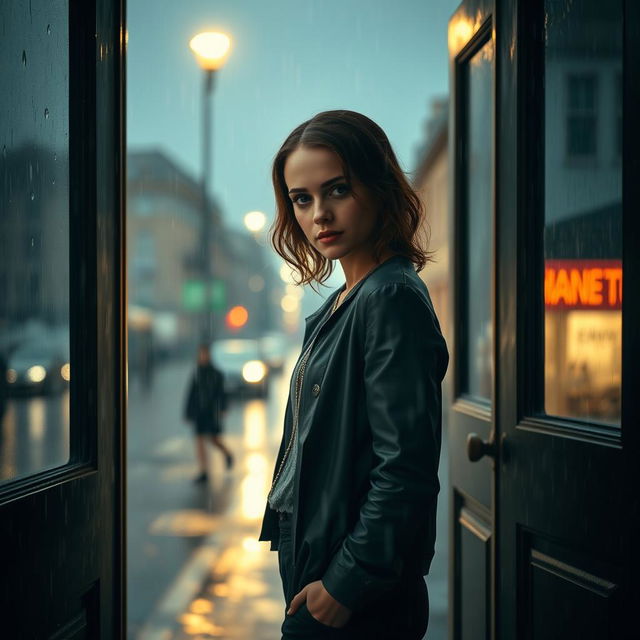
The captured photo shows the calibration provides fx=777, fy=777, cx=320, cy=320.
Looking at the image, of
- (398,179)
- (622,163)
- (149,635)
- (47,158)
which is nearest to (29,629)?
(47,158)

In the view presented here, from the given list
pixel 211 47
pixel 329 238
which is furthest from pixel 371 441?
pixel 211 47

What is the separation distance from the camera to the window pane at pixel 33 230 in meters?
2.05

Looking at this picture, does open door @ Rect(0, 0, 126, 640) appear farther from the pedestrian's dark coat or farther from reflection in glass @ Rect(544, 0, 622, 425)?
the pedestrian's dark coat

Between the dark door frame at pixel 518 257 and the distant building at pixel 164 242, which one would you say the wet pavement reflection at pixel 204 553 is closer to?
the dark door frame at pixel 518 257

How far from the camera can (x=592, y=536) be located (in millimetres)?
2176

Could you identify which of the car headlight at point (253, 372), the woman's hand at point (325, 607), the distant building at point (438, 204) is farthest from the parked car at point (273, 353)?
the woman's hand at point (325, 607)

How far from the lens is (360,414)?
1.84 m

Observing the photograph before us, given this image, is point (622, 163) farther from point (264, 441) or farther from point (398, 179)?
point (264, 441)

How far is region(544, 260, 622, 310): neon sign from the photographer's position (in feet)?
7.82

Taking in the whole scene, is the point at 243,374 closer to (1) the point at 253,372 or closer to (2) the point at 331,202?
(1) the point at 253,372

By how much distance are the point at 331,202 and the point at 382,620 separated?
1.03 metres

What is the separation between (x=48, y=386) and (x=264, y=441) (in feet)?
40.2

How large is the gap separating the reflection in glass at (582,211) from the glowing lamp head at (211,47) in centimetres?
1069

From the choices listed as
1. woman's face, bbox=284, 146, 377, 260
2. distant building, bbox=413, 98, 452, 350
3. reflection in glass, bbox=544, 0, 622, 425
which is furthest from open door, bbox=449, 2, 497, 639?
distant building, bbox=413, 98, 452, 350
